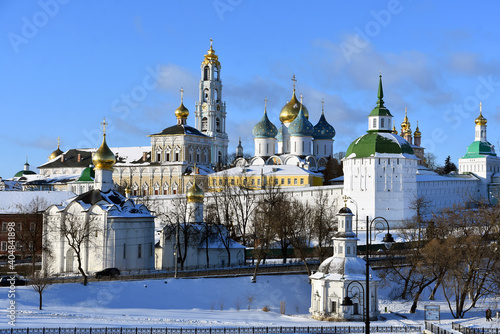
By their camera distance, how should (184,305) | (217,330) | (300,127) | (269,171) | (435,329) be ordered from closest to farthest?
1. (217,330)
2. (435,329)
3. (184,305)
4. (269,171)
5. (300,127)

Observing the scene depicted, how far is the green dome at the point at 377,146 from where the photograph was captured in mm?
65875

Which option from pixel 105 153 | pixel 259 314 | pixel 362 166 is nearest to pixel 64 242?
pixel 105 153

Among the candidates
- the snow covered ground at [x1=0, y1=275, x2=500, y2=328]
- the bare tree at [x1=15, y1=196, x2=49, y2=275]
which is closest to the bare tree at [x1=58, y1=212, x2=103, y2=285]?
the bare tree at [x1=15, y1=196, x2=49, y2=275]

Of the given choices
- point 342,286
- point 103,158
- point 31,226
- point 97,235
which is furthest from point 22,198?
point 342,286

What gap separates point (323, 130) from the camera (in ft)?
297

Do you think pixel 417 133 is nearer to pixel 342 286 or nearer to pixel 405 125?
pixel 405 125

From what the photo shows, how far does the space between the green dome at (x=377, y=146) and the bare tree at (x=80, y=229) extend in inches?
1087

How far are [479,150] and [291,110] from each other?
20227 mm

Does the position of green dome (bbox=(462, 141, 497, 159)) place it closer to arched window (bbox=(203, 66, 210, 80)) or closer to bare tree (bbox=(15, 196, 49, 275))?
arched window (bbox=(203, 66, 210, 80))

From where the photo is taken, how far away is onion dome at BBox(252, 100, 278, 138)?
91.2 m

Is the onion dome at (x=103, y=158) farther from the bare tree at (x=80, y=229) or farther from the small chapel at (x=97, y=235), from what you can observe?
the bare tree at (x=80, y=229)

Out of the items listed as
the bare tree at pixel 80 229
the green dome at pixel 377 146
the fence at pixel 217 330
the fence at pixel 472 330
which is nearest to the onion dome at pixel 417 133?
the green dome at pixel 377 146

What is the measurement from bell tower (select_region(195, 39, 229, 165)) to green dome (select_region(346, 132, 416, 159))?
36.2 m

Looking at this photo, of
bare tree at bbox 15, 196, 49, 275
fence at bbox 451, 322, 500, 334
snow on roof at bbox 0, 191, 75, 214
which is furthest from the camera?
snow on roof at bbox 0, 191, 75, 214
